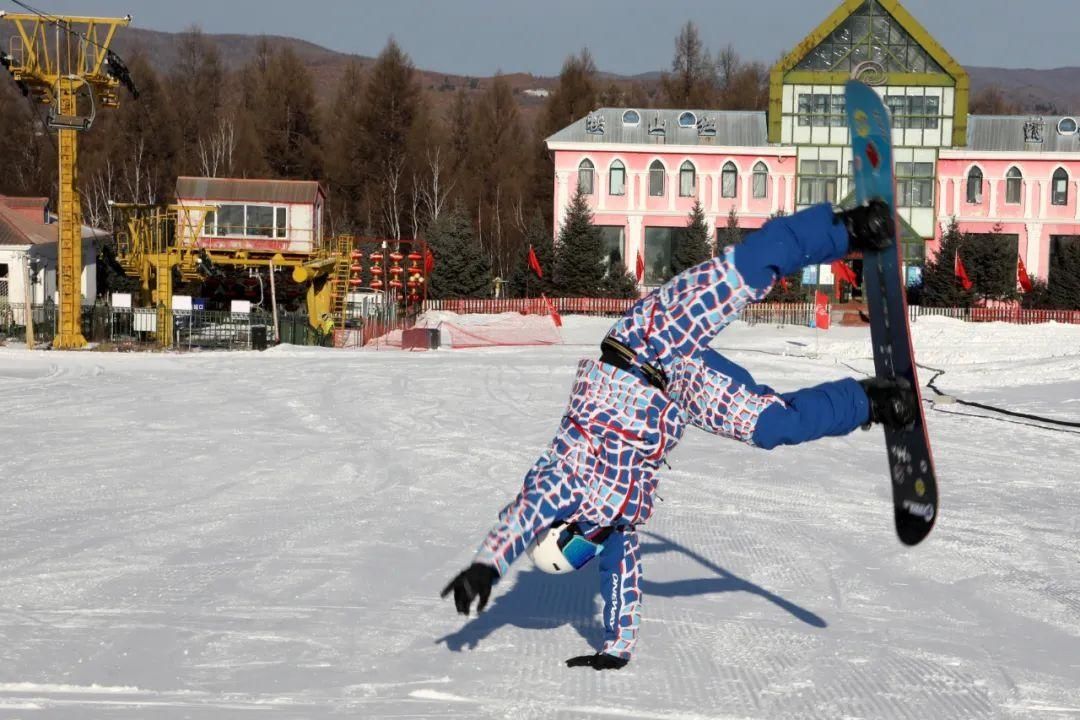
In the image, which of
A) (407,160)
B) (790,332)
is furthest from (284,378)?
(407,160)

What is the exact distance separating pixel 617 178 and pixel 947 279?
45.1 feet

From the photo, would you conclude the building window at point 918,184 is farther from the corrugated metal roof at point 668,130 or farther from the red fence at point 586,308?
the red fence at point 586,308

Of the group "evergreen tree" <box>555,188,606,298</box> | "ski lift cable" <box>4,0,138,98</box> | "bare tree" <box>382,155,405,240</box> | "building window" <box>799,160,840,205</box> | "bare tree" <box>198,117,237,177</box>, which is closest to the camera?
"ski lift cable" <box>4,0,138,98</box>

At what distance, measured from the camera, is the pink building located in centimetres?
4831

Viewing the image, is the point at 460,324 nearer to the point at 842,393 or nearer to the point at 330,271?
the point at 330,271

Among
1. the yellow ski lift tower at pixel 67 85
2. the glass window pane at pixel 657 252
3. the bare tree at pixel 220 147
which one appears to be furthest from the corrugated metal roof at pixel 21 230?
the glass window pane at pixel 657 252

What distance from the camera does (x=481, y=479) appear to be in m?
10.7

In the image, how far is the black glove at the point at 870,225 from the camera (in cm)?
422

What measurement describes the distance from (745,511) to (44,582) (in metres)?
5.04

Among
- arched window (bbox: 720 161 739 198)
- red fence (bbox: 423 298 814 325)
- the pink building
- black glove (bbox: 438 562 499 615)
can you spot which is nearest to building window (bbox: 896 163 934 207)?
the pink building

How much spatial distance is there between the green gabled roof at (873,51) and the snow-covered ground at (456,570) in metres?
35.3

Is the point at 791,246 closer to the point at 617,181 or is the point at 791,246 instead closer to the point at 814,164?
the point at 814,164

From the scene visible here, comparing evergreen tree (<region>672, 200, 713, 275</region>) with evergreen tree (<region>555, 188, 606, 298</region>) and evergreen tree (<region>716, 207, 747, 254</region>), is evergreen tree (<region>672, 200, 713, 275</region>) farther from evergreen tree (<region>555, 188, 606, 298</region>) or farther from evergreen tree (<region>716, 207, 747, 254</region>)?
evergreen tree (<region>555, 188, 606, 298</region>)

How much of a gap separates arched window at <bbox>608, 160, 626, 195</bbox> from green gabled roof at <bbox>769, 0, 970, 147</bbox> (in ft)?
22.4
